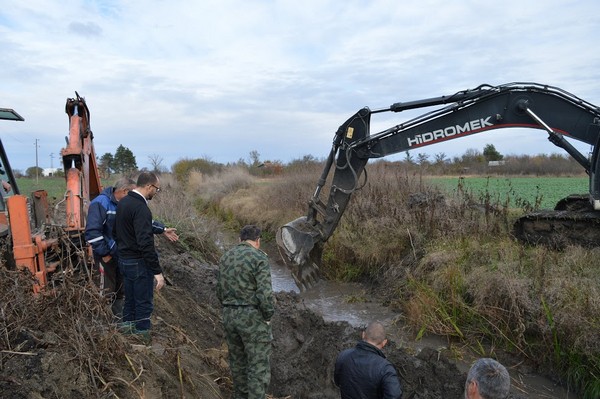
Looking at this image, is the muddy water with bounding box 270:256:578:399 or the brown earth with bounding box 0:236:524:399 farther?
the muddy water with bounding box 270:256:578:399

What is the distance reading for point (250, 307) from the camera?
4684 mm

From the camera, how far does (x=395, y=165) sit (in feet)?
58.6

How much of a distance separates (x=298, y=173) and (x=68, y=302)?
60.2ft

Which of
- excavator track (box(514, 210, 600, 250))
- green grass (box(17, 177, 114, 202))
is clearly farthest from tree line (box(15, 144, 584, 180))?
excavator track (box(514, 210, 600, 250))

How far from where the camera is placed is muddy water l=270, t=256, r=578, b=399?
21.8ft

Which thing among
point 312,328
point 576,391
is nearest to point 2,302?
point 312,328

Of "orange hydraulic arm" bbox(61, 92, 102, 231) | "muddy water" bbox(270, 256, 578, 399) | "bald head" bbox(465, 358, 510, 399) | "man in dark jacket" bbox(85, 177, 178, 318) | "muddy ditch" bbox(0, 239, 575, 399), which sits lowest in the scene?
"muddy water" bbox(270, 256, 578, 399)

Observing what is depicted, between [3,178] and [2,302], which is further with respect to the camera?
[3,178]

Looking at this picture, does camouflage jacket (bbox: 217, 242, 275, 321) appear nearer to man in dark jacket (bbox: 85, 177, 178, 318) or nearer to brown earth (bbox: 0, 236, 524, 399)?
→ brown earth (bbox: 0, 236, 524, 399)

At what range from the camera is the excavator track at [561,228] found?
872 centimetres

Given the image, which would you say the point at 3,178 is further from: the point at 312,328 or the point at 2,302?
the point at 312,328

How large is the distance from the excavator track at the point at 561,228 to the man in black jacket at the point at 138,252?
6.75 meters

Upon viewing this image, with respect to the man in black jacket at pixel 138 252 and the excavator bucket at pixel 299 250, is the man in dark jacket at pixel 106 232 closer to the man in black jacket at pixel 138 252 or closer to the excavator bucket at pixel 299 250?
the man in black jacket at pixel 138 252

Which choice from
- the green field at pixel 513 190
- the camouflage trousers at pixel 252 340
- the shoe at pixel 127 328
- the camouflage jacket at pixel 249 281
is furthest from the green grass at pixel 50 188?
the green field at pixel 513 190
